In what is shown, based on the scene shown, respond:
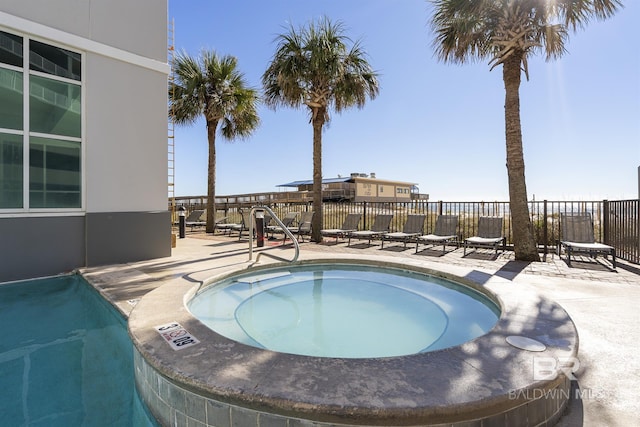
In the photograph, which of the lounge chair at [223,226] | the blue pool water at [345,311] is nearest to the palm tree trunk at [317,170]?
the lounge chair at [223,226]

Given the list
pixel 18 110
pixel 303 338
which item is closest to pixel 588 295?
pixel 303 338

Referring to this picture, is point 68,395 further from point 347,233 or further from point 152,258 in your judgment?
point 347,233

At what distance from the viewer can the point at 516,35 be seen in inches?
257

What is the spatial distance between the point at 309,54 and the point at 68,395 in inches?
363

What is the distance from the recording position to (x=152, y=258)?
677cm

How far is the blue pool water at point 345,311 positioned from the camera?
3.17m

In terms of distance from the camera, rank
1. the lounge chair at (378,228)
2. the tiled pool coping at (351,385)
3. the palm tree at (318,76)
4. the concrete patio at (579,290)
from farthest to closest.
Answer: the lounge chair at (378,228), the palm tree at (318,76), the concrete patio at (579,290), the tiled pool coping at (351,385)

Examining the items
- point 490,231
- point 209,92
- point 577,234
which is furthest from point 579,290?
point 209,92

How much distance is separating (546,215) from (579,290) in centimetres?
377

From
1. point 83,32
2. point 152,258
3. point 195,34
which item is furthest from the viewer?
point 195,34

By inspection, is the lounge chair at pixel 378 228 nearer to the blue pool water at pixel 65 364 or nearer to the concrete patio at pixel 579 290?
the concrete patio at pixel 579 290

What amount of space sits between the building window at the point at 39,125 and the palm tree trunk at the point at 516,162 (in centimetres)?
877

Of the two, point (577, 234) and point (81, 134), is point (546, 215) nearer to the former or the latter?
point (577, 234)

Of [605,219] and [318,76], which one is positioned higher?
[318,76]
